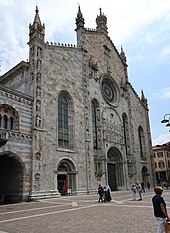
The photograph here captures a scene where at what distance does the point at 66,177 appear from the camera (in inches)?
1031

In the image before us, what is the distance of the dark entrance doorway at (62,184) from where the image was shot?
83.7 ft

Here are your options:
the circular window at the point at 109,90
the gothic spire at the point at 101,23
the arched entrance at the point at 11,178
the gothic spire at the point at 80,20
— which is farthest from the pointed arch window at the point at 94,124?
the gothic spire at the point at 101,23

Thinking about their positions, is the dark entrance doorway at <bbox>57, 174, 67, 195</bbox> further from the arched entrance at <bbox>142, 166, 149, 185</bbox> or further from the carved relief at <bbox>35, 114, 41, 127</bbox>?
the arched entrance at <bbox>142, 166, 149, 185</bbox>

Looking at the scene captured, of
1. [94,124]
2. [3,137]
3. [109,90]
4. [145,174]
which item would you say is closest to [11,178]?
[3,137]

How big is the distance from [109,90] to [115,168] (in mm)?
13018

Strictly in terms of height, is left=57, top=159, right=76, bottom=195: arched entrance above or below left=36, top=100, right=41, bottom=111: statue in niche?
below

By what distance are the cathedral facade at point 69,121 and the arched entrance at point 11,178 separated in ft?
0.29

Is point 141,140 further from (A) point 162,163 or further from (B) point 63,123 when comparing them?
(A) point 162,163

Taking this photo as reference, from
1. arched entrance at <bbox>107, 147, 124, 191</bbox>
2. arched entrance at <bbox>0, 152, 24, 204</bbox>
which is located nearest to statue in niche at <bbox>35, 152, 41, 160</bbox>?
arched entrance at <bbox>0, 152, 24, 204</bbox>

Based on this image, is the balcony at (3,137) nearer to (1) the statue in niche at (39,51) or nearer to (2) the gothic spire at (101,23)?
(1) the statue in niche at (39,51)

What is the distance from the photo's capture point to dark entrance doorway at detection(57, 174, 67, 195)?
25516 millimetres

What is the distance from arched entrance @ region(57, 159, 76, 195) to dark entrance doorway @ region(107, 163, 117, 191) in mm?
8116

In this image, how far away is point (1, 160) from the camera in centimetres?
2316

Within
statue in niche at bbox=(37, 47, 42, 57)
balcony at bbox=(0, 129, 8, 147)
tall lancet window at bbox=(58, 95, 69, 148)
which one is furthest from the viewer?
tall lancet window at bbox=(58, 95, 69, 148)
